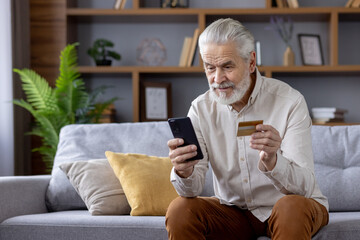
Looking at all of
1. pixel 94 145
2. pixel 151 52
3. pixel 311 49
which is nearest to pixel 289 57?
pixel 311 49

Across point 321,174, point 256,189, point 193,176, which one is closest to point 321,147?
point 321,174

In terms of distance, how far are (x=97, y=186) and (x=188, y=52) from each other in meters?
1.88

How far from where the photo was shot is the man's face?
1.82 metres

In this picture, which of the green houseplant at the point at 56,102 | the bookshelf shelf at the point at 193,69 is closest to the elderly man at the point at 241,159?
the green houseplant at the point at 56,102

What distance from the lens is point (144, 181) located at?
2.33 m

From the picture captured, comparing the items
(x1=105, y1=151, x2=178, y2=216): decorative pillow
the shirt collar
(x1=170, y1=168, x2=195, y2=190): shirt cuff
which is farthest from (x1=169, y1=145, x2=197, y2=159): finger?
(x1=105, y1=151, x2=178, y2=216): decorative pillow

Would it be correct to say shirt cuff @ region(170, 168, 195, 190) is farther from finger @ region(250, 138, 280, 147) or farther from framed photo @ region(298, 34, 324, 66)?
framed photo @ region(298, 34, 324, 66)

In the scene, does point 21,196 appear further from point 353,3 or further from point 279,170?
point 353,3

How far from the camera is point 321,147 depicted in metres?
2.50

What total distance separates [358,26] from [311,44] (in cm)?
42

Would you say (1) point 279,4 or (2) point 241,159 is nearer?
(2) point 241,159

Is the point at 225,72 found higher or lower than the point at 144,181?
higher

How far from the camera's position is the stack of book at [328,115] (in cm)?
392

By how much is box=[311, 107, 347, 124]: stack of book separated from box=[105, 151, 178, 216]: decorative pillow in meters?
1.83
